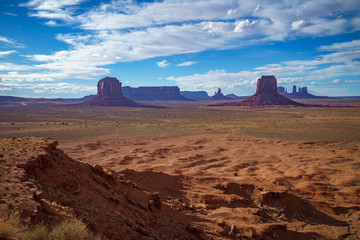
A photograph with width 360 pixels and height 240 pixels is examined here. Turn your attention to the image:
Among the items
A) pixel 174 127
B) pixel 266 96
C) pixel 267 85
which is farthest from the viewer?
pixel 267 85

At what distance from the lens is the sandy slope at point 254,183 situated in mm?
8609

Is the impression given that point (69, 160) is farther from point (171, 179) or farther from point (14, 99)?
point (14, 99)

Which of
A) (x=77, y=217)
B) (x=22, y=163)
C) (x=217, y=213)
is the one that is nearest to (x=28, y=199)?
(x=77, y=217)

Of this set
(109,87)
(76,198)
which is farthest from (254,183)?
(109,87)

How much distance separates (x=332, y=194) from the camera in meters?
11.6

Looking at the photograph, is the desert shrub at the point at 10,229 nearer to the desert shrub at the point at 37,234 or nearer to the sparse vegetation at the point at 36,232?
the sparse vegetation at the point at 36,232

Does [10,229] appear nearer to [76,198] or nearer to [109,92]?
[76,198]

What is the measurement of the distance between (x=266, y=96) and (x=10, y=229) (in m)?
138

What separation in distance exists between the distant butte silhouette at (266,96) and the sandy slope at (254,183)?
10355 centimetres

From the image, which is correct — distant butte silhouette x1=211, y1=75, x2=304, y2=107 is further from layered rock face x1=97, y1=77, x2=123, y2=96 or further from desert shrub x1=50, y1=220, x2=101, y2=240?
desert shrub x1=50, y1=220, x2=101, y2=240

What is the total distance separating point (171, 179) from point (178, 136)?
59.9 feet

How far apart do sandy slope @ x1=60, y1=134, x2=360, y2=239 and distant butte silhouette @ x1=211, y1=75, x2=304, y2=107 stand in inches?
4077

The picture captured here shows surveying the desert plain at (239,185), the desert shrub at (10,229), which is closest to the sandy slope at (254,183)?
the desert plain at (239,185)

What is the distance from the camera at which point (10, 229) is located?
3.55 meters
